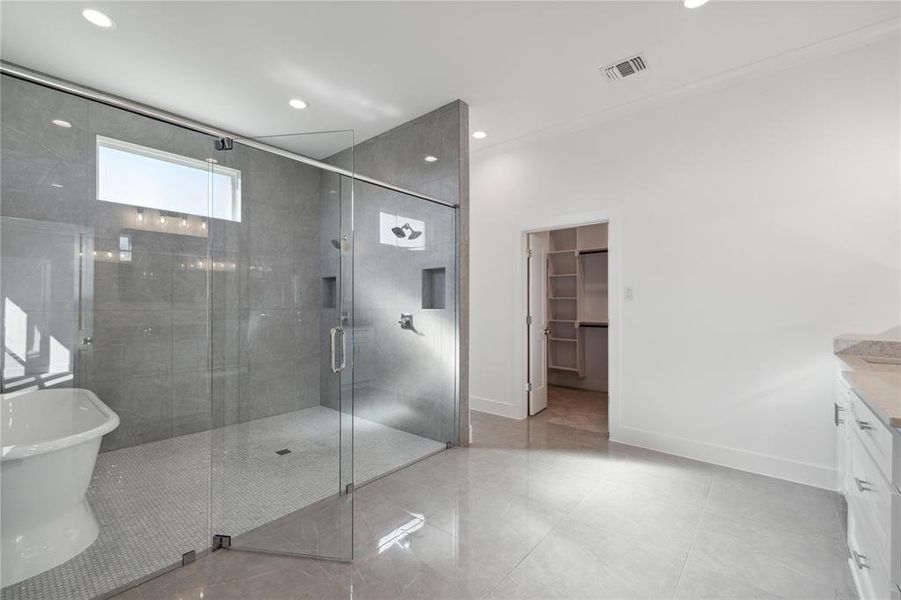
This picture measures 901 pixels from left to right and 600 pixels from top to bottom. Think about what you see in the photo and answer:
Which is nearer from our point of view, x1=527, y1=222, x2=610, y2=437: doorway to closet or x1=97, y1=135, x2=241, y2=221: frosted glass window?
x1=97, y1=135, x2=241, y2=221: frosted glass window

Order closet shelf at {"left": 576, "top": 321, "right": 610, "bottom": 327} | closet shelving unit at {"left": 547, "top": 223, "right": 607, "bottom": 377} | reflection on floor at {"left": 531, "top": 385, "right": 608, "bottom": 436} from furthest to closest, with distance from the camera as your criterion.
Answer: closet shelving unit at {"left": 547, "top": 223, "right": 607, "bottom": 377}, closet shelf at {"left": 576, "top": 321, "right": 610, "bottom": 327}, reflection on floor at {"left": 531, "top": 385, "right": 608, "bottom": 436}

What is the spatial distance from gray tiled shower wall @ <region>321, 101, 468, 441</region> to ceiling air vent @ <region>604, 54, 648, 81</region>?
1.15 meters

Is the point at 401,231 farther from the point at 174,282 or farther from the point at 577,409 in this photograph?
the point at 577,409

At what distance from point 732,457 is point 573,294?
2997 mm

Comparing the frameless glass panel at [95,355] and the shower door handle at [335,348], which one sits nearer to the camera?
the frameless glass panel at [95,355]

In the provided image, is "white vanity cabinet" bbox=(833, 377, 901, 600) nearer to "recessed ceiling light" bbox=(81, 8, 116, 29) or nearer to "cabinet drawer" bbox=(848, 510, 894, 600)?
"cabinet drawer" bbox=(848, 510, 894, 600)

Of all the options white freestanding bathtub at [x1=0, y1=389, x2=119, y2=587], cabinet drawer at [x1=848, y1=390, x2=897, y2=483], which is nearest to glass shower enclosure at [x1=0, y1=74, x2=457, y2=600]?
white freestanding bathtub at [x1=0, y1=389, x2=119, y2=587]

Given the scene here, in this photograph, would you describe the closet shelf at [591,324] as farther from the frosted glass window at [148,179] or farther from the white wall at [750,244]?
the frosted glass window at [148,179]

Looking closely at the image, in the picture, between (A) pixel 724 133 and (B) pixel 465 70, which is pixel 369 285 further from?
(A) pixel 724 133

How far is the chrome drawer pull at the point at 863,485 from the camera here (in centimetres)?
133

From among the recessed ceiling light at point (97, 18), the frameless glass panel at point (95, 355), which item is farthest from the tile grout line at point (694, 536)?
the recessed ceiling light at point (97, 18)

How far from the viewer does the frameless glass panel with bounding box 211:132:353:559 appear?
200 centimetres

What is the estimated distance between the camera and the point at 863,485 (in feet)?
4.64

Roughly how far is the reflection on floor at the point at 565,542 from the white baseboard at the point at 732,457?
0.07 meters
